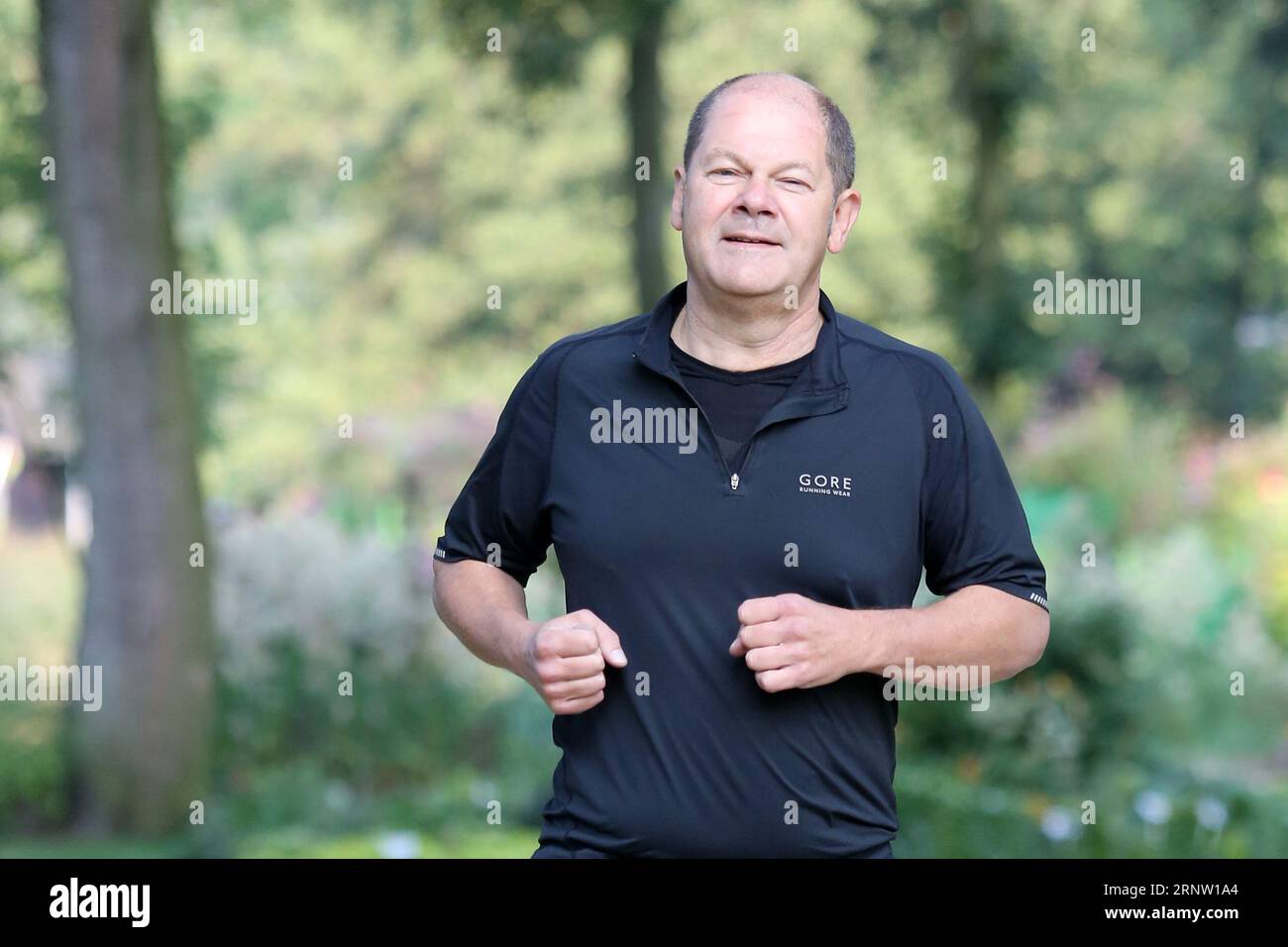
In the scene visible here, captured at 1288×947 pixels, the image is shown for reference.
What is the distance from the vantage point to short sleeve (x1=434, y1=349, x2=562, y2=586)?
10.1 feet

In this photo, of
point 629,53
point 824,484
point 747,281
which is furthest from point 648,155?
point 824,484

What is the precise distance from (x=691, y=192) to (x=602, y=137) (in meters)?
24.0

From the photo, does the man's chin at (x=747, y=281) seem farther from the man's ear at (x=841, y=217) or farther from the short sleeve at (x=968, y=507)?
the short sleeve at (x=968, y=507)

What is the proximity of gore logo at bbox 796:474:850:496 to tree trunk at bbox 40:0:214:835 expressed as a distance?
750cm

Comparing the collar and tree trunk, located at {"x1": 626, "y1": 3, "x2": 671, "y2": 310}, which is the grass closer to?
tree trunk, located at {"x1": 626, "y1": 3, "x2": 671, "y2": 310}

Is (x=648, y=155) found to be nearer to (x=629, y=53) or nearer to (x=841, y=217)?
(x=629, y=53)

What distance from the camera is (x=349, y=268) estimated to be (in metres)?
27.4

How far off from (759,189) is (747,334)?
10.9 inches

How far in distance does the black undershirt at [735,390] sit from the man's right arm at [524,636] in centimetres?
44

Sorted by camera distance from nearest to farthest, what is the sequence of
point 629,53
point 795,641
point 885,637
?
point 795,641
point 885,637
point 629,53

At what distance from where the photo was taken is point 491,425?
60.8ft

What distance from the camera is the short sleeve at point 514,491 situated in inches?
122

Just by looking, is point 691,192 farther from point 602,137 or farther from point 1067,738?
point 602,137
